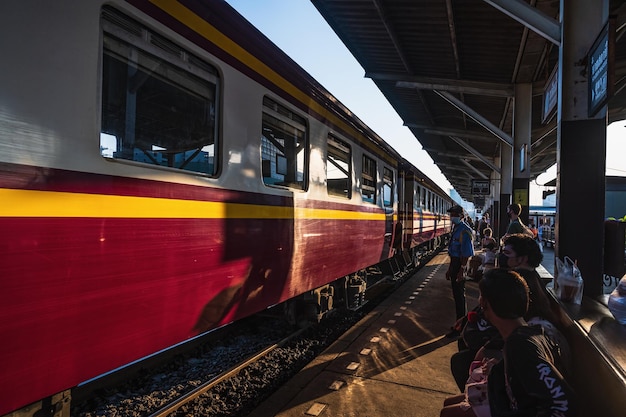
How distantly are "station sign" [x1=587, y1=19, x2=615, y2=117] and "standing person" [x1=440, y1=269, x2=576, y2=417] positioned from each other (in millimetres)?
2228

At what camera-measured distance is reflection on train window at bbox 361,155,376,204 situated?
253 inches

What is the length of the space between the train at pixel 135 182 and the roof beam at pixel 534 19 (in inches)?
111

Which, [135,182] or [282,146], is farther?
[282,146]

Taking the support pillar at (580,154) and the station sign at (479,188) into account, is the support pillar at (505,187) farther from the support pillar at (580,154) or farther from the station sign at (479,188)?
the support pillar at (580,154)

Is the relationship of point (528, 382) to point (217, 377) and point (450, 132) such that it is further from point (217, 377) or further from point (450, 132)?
point (450, 132)

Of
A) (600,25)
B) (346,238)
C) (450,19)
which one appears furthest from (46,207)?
(450,19)

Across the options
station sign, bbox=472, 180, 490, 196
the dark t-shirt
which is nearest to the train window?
the dark t-shirt

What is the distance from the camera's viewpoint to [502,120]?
52.4 ft

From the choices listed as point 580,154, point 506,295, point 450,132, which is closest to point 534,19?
point 580,154

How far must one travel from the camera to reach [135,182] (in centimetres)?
236

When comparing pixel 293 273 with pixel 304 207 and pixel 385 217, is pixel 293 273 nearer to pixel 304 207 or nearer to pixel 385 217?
pixel 304 207

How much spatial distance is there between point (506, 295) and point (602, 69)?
98.6 inches

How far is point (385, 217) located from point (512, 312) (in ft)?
18.8

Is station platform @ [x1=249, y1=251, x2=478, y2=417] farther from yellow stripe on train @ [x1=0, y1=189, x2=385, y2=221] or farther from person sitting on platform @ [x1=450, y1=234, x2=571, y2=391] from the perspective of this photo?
yellow stripe on train @ [x1=0, y1=189, x2=385, y2=221]
